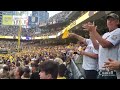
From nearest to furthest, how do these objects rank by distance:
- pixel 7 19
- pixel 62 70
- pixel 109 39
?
pixel 109 39, pixel 62 70, pixel 7 19

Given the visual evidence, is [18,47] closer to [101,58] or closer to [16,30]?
[16,30]

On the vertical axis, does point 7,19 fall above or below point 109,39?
above

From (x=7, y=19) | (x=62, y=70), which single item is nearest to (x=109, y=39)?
(x=62, y=70)

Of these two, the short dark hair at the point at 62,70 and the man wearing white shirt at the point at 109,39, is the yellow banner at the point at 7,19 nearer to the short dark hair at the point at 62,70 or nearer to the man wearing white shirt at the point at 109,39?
the short dark hair at the point at 62,70

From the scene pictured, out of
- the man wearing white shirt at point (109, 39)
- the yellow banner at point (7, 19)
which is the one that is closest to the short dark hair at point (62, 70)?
the man wearing white shirt at point (109, 39)

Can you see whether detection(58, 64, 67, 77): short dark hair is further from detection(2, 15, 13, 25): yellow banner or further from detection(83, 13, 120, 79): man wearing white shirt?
detection(2, 15, 13, 25): yellow banner

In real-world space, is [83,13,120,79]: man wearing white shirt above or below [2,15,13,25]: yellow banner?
below

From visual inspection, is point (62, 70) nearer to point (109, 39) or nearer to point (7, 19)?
point (109, 39)

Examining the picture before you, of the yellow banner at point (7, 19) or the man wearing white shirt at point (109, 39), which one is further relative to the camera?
the yellow banner at point (7, 19)

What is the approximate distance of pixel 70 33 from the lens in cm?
360

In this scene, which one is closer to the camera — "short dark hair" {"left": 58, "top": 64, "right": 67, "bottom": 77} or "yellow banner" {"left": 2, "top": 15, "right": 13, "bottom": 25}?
"short dark hair" {"left": 58, "top": 64, "right": 67, "bottom": 77}

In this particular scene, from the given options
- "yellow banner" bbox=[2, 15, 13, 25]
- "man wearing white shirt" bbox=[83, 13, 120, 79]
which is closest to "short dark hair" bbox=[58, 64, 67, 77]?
"man wearing white shirt" bbox=[83, 13, 120, 79]
